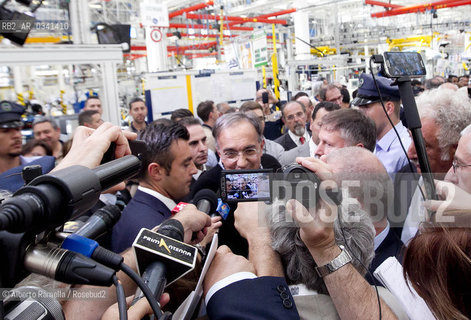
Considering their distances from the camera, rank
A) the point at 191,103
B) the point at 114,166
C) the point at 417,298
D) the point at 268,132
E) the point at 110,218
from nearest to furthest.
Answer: the point at 114,166 → the point at 110,218 → the point at 417,298 → the point at 268,132 → the point at 191,103

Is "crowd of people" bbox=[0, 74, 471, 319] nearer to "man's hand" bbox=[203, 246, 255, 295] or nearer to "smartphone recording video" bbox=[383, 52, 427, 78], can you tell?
"man's hand" bbox=[203, 246, 255, 295]

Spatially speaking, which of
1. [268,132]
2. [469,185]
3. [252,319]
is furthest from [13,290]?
[268,132]

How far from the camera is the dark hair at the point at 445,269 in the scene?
0.86 m

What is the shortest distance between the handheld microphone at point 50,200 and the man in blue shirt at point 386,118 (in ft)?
7.04

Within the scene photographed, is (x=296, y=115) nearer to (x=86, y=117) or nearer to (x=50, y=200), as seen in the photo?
(x=86, y=117)

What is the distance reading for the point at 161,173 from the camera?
6.12ft

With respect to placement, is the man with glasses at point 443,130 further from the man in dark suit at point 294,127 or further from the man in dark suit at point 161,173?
the man in dark suit at point 294,127

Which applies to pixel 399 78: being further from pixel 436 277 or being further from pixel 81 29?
pixel 81 29

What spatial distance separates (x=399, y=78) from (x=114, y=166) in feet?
3.40

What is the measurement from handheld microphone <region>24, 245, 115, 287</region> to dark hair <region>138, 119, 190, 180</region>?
4.14 feet

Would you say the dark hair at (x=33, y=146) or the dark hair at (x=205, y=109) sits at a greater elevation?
the dark hair at (x=205, y=109)

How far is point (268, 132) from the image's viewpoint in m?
5.30

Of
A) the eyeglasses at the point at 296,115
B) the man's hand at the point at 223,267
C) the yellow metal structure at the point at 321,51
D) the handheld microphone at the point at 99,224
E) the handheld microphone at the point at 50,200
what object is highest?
the yellow metal structure at the point at 321,51

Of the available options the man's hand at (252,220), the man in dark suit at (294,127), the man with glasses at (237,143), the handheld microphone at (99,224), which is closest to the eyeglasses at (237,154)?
the man with glasses at (237,143)
